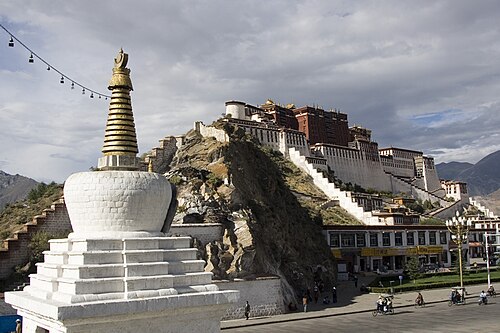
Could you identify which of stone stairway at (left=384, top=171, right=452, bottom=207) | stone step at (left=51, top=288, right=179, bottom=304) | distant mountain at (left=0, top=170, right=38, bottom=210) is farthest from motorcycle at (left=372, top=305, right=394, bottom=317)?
distant mountain at (left=0, top=170, right=38, bottom=210)

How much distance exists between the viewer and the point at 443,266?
64.6m

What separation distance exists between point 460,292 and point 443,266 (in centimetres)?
2443

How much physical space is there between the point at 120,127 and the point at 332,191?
224ft

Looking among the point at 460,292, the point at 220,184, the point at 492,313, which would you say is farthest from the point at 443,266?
the point at 220,184

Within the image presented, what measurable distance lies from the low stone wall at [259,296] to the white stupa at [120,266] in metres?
18.7

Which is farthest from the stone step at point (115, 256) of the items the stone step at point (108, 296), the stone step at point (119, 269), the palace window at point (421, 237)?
the palace window at point (421, 237)

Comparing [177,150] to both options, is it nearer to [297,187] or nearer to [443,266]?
[297,187]

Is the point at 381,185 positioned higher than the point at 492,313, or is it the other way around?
the point at 381,185

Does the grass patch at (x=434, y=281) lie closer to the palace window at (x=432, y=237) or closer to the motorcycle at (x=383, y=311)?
the palace window at (x=432, y=237)

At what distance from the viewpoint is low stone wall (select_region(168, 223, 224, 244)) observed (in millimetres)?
34688

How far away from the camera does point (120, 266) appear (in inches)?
534

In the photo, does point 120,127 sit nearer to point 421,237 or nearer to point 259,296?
point 259,296

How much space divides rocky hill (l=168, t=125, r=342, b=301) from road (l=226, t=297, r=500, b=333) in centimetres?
477

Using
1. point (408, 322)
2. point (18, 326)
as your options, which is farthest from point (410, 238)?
point (18, 326)
